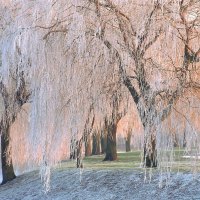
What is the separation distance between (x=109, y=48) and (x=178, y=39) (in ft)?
4.50

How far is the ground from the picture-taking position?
34.6 feet

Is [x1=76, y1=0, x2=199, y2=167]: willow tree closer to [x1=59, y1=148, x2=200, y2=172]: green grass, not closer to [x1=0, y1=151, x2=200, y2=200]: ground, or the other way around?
[x1=59, y1=148, x2=200, y2=172]: green grass

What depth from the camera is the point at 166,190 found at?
10.6 metres

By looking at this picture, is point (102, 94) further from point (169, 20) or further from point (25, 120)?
point (25, 120)

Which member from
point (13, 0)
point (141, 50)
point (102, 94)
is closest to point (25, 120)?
point (13, 0)

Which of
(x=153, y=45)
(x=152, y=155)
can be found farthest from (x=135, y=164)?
(x=153, y=45)

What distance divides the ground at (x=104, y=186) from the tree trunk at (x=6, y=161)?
0.99 feet

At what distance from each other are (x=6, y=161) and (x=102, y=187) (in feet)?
16.4

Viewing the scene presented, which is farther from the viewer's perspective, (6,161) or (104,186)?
(6,161)

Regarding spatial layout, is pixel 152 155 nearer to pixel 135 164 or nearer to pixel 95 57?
pixel 95 57

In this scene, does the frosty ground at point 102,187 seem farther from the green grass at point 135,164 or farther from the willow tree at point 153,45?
the willow tree at point 153,45

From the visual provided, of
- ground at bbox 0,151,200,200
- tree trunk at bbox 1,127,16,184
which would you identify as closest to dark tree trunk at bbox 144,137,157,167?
ground at bbox 0,151,200,200

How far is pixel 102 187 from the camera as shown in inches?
490

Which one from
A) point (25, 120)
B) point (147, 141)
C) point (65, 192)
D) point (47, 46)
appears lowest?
point (65, 192)
